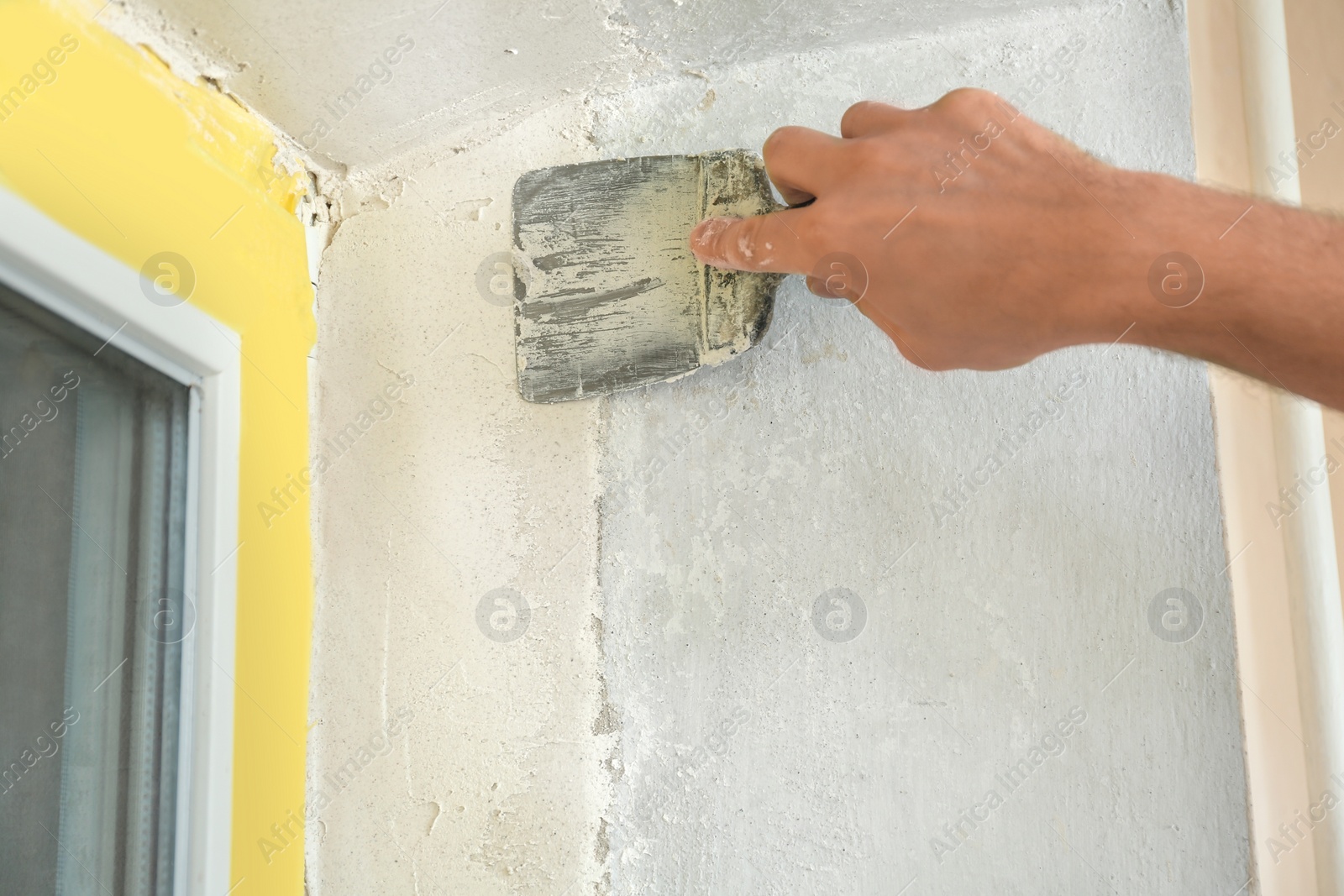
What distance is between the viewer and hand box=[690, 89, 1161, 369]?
2.83 ft

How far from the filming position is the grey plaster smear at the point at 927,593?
41.8 inches

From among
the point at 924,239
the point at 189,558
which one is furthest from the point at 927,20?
the point at 189,558

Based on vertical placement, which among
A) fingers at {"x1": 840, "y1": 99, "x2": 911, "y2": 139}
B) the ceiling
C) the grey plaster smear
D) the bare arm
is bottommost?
the grey plaster smear

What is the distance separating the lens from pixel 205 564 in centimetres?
104

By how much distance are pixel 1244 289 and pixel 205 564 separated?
3.96 ft

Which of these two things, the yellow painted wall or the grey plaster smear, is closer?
the yellow painted wall

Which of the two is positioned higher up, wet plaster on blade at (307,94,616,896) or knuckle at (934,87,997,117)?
knuckle at (934,87,997,117)

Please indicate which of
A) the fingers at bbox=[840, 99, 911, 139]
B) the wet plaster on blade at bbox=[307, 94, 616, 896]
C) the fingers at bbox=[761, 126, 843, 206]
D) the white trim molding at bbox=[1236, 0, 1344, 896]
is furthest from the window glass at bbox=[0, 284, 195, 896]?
the white trim molding at bbox=[1236, 0, 1344, 896]

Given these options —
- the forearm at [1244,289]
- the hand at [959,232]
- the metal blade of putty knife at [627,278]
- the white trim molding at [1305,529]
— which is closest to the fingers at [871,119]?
the hand at [959,232]

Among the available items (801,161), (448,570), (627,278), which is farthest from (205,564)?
(801,161)

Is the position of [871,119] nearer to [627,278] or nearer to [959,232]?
[959,232]

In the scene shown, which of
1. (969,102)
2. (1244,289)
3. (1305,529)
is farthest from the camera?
(1305,529)

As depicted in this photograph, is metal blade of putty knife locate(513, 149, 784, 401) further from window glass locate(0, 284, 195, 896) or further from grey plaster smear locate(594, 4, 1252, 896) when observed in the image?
window glass locate(0, 284, 195, 896)

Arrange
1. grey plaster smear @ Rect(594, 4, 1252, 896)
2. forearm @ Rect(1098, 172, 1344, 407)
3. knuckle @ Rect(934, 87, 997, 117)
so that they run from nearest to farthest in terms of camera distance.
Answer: forearm @ Rect(1098, 172, 1344, 407) < knuckle @ Rect(934, 87, 997, 117) < grey plaster smear @ Rect(594, 4, 1252, 896)
